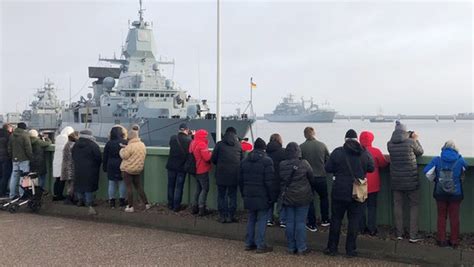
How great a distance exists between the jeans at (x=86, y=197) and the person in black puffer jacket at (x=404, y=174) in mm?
6048

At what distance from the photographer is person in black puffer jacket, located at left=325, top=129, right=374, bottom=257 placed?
21.7 ft

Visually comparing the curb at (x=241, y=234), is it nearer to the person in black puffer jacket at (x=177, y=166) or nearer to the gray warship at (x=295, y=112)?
the person in black puffer jacket at (x=177, y=166)

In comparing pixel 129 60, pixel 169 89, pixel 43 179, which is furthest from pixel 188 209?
pixel 129 60

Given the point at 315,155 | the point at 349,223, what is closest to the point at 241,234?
the point at 315,155

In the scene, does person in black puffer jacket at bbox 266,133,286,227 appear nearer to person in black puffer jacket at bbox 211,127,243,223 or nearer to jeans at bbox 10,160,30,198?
person in black puffer jacket at bbox 211,127,243,223

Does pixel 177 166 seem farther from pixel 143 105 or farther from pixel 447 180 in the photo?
pixel 143 105

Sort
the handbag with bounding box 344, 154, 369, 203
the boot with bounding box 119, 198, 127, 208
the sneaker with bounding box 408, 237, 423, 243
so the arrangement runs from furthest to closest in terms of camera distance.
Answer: the boot with bounding box 119, 198, 127, 208 < the sneaker with bounding box 408, 237, 423, 243 < the handbag with bounding box 344, 154, 369, 203

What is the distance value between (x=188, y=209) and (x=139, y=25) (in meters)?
40.4

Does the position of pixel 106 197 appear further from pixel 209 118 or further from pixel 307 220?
pixel 209 118

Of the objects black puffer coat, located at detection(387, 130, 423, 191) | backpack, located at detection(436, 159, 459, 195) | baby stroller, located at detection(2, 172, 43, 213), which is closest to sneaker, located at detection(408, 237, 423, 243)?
black puffer coat, located at detection(387, 130, 423, 191)

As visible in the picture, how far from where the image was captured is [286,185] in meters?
6.88

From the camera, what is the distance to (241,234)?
793 cm

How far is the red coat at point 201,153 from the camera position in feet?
27.9

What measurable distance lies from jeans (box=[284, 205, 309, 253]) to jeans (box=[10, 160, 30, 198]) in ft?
21.2
